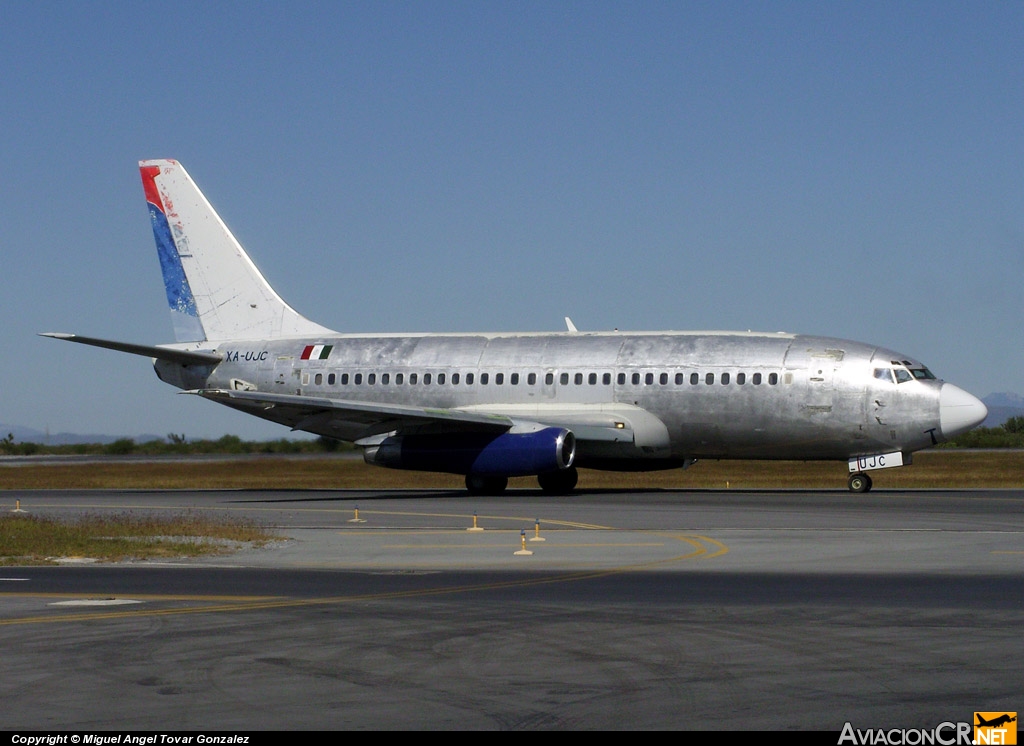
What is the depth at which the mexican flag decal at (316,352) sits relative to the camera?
4825 cm

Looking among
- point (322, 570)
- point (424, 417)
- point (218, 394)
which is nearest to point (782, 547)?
point (322, 570)

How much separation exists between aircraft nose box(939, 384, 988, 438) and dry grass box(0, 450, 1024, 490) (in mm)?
7039

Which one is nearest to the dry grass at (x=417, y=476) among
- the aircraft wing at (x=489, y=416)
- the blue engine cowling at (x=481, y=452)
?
the aircraft wing at (x=489, y=416)

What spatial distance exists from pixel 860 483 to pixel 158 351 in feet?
76.1

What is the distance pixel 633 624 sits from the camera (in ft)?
47.5

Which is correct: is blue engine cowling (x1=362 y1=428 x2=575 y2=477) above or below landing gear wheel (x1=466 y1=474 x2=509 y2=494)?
above

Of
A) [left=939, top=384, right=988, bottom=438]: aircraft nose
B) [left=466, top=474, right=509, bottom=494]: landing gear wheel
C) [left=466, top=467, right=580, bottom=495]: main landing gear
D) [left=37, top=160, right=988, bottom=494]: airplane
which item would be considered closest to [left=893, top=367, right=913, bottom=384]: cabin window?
[left=37, top=160, right=988, bottom=494]: airplane

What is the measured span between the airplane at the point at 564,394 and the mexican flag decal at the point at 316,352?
5 cm

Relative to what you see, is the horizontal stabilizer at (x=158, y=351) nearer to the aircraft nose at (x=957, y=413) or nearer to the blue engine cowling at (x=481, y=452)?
the blue engine cowling at (x=481, y=452)

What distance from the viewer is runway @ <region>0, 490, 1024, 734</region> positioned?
33.3 ft

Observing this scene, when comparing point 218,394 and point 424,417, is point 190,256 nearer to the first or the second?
point 218,394

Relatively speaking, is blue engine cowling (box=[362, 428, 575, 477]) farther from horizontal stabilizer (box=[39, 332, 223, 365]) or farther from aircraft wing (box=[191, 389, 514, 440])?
horizontal stabilizer (box=[39, 332, 223, 365])

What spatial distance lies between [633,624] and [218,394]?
102 feet

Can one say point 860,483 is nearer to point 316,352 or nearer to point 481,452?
point 481,452
